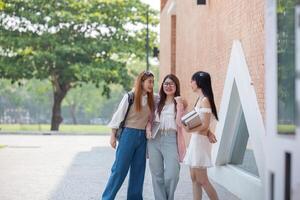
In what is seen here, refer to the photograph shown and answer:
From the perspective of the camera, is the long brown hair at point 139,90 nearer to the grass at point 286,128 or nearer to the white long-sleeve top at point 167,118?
the white long-sleeve top at point 167,118

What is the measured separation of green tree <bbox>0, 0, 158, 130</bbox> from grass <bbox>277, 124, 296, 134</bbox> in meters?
33.1

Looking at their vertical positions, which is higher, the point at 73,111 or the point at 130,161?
the point at 130,161

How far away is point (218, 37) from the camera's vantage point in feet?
40.8

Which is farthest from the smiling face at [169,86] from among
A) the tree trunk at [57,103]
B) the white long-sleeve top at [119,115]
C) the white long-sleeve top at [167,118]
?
the tree trunk at [57,103]

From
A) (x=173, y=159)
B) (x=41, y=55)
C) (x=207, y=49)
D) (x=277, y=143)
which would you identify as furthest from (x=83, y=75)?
(x=277, y=143)

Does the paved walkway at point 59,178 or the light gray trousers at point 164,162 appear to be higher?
the light gray trousers at point 164,162

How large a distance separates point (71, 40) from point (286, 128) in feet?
115

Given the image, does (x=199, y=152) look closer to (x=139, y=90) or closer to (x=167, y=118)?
(x=167, y=118)

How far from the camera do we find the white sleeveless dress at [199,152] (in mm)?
7136

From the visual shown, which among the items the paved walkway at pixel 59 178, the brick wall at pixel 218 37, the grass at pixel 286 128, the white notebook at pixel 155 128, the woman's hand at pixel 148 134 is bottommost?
the paved walkway at pixel 59 178

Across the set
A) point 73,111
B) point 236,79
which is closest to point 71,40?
point 236,79

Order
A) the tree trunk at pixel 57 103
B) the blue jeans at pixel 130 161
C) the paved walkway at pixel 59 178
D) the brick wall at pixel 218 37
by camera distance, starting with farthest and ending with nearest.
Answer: the tree trunk at pixel 57 103 < the paved walkway at pixel 59 178 < the brick wall at pixel 218 37 < the blue jeans at pixel 130 161

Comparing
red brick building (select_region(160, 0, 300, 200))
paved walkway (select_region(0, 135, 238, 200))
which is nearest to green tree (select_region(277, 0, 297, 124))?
red brick building (select_region(160, 0, 300, 200))

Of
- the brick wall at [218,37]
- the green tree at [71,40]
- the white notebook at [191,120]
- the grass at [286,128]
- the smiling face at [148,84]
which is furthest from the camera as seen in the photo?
the green tree at [71,40]
